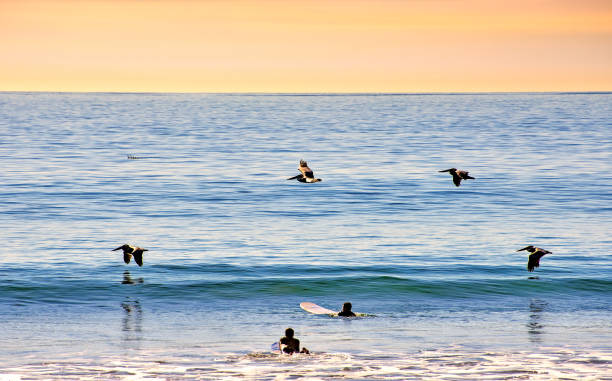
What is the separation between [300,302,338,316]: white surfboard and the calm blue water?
0.52m

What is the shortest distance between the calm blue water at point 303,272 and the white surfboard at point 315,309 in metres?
0.52

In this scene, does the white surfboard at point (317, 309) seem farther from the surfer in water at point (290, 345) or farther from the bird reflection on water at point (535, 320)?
the bird reflection on water at point (535, 320)

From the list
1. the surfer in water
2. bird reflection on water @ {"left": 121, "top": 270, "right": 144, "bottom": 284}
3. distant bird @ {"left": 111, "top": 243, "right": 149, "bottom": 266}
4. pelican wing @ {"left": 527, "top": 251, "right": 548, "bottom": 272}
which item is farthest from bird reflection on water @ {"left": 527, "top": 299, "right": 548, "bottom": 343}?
bird reflection on water @ {"left": 121, "top": 270, "right": 144, "bottom": 284}

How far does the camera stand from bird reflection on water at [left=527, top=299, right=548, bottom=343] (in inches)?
1070

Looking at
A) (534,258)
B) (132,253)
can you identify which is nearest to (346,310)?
(534,258)

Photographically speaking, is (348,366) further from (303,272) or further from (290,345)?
(303,272)

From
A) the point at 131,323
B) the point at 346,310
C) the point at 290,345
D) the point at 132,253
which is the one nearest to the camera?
the point at 290,345

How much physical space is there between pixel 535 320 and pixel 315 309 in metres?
7.45

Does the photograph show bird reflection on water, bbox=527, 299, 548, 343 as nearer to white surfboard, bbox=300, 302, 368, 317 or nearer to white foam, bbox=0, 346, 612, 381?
white foam, bbox=0, 346, 612, 381

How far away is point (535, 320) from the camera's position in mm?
29922

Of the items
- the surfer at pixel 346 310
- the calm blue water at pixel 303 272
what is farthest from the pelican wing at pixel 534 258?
the surfer at pixel 346 310

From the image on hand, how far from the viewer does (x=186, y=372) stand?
22906 millimetres

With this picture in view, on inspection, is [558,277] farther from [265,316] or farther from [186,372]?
[186,372]

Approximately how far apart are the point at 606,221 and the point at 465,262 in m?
16.9
